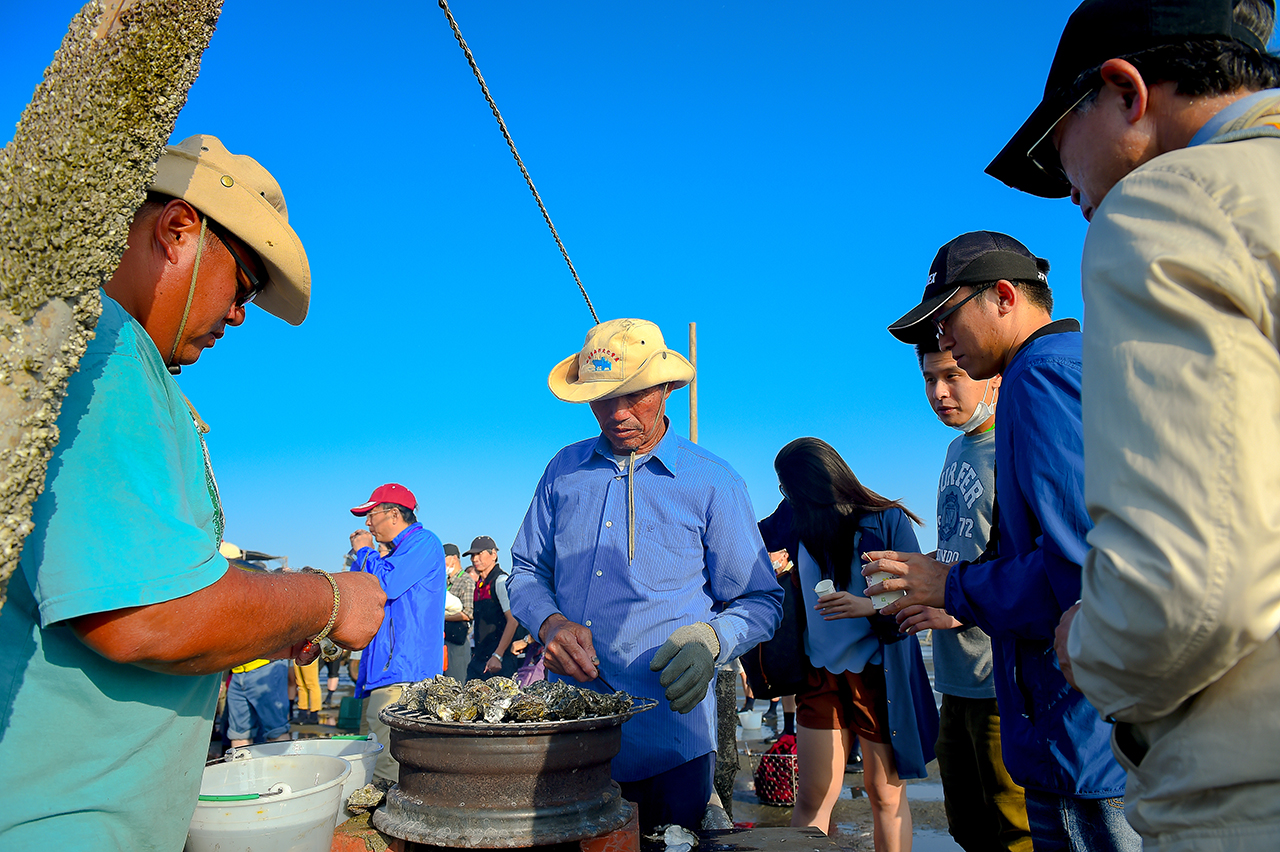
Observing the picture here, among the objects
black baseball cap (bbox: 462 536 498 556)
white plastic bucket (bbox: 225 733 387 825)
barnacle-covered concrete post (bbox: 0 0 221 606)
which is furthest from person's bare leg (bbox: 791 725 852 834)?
black baseball cap (bbox: 462 536 498 556)

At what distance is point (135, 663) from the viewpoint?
1.26 meters

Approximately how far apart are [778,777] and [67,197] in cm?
660

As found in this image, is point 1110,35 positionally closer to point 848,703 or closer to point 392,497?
point 848,703

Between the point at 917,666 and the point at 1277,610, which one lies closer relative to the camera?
the point at 1277,610

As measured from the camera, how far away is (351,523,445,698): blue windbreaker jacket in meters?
6.21

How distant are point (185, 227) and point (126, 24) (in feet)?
2.17

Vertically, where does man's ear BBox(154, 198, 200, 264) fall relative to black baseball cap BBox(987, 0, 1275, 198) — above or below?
below

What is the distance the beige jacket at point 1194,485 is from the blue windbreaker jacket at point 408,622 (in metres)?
5.99

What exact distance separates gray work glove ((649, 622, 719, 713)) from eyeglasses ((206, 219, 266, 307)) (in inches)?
69.2

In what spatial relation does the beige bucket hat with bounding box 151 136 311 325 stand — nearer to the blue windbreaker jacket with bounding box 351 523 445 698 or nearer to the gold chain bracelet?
the gold chain bracelet

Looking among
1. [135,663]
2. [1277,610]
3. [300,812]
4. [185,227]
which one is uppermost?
[185,227]

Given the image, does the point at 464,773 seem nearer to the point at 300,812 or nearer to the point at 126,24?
the point at 300,812

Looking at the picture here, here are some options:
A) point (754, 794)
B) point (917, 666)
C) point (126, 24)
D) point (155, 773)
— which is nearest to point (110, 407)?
point (126, 24)

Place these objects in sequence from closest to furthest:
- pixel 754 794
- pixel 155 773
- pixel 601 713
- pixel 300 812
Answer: pixel 155 773
pixel 300 812
pixel 601 713
pixel 754 794
